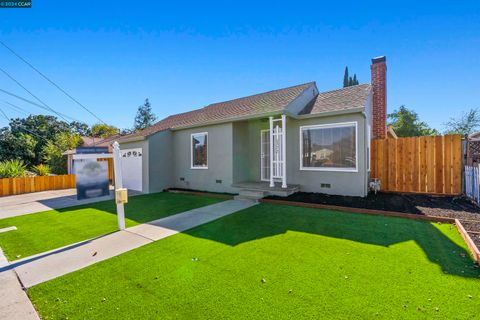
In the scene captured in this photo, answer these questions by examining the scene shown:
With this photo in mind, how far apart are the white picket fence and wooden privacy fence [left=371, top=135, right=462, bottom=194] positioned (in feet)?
1.05

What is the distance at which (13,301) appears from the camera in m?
2.69

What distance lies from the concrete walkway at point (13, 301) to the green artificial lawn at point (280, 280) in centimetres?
8

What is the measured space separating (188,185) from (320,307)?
31.9 feet

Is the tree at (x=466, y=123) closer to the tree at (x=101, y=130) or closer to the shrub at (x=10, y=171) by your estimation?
the shrub at (x=10, y=171)

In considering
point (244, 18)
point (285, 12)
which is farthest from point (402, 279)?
point (244, 18)

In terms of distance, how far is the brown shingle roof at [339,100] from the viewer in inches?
320

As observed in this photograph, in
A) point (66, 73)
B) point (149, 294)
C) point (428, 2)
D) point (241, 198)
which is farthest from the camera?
point (66, 73)

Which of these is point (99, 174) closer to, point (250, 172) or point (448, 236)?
point (250, 172)

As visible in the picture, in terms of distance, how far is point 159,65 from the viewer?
14.6 m

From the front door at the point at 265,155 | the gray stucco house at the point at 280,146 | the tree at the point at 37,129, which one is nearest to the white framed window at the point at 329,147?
the gray stucco house at the point at 280,146

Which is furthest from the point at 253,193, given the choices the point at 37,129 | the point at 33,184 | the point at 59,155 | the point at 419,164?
the point at 37,129

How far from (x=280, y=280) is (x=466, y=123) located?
106 ft

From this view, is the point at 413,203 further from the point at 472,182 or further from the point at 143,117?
the point at 143,117

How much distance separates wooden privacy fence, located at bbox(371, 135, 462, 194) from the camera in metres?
7.82
